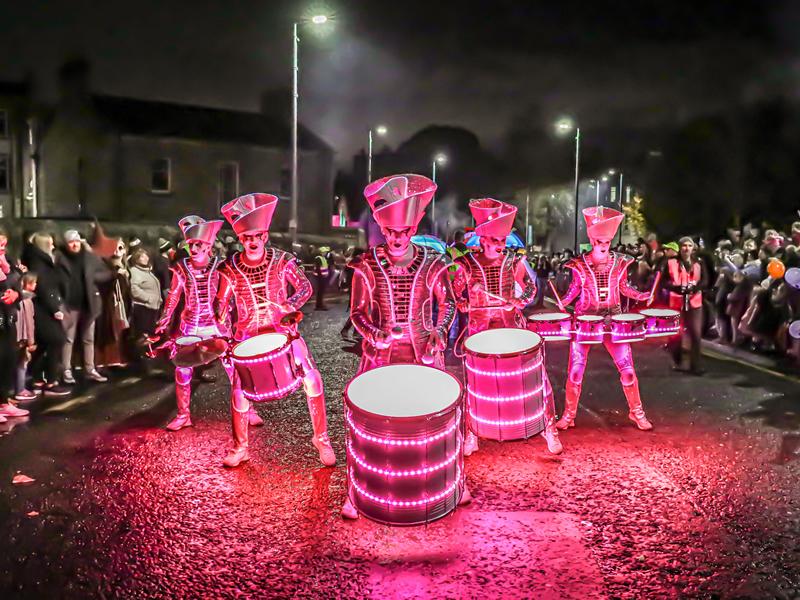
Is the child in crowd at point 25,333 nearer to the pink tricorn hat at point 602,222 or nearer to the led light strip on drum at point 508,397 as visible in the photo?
the led light strip on drum at point 508,397

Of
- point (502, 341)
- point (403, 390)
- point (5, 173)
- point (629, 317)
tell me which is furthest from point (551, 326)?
point (5, 173)

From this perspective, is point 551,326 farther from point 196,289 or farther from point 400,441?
point 196,289

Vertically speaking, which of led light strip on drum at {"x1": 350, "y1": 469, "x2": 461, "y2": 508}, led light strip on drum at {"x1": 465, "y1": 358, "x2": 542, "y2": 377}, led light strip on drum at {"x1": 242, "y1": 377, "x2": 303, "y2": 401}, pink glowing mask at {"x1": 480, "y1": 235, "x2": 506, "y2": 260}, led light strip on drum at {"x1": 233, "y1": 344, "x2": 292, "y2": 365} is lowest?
led light strip on drum at {"x1": 350, "y1": 469, "x2": 461, "y2": 508}

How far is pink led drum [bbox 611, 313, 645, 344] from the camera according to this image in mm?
6711

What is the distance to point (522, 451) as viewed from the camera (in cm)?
665

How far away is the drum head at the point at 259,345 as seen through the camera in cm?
557

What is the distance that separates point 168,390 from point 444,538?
599 centimetres

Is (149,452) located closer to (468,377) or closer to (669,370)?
(468,377)

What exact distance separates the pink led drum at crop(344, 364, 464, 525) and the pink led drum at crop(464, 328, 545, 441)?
800 mm

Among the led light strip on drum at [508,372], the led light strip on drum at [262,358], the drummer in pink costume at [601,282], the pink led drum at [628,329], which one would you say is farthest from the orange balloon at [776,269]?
the led light strip on drum at [262,358]

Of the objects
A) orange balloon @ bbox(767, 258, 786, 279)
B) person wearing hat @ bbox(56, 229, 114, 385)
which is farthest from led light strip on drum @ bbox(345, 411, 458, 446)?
orange balloon @ bbox(767, 258, 786, 279)

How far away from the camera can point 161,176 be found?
36.5 metres

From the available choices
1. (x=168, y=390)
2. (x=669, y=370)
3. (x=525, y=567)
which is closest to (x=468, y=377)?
(x=525, y=567)

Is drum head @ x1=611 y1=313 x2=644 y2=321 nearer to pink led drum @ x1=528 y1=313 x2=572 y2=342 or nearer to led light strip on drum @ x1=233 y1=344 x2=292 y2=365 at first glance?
pink led drum @ x1=528 y1=313 x2=572 y2=342
